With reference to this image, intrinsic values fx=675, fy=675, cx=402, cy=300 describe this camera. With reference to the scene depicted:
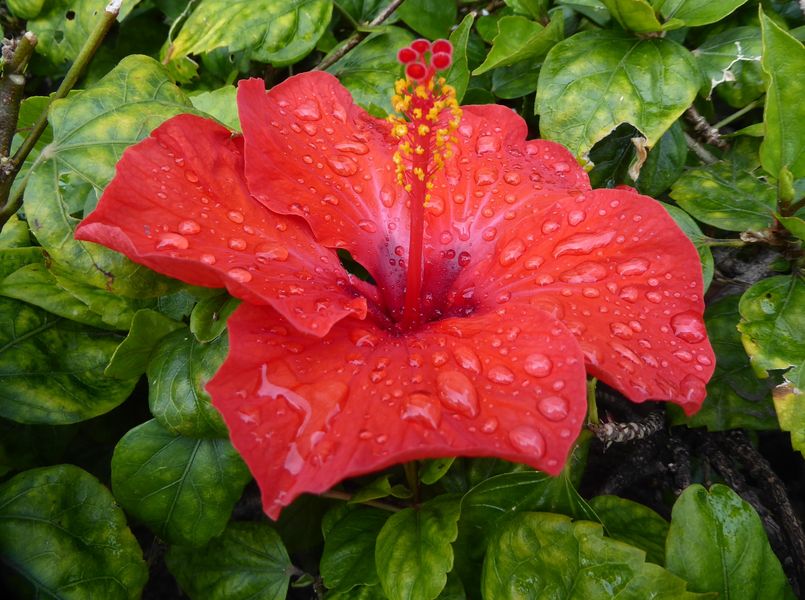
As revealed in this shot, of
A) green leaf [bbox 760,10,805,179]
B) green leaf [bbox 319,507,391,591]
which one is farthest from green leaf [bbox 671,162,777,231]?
green leaf [bbox 319,507,391,591]

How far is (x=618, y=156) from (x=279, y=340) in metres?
1.00

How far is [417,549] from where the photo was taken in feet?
3.93

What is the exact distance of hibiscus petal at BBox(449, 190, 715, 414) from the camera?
38.3 inches

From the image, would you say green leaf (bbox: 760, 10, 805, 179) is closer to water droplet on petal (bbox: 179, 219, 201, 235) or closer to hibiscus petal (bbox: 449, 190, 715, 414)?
hibiscus petal (bbox: 449, 190, 715, 414)

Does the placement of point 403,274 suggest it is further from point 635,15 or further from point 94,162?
point 635,15

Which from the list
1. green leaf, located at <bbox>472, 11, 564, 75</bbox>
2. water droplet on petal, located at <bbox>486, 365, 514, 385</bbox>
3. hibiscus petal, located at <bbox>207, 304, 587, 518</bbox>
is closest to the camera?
hibiscus petal, located at <bbox>207, 304, 587, 518</bbox>

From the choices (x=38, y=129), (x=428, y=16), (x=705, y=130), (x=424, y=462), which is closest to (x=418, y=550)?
(x=424, y=462)

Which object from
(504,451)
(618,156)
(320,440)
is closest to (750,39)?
(618,156)

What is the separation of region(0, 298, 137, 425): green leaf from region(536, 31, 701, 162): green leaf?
1022 mm

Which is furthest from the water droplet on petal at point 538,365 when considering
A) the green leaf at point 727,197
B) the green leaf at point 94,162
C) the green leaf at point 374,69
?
the green leaf at point 374,69

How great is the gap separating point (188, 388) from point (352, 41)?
1.00m

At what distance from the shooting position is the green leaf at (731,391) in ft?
5.00

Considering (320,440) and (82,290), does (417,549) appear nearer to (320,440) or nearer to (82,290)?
(320,440)

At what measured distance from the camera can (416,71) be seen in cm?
101
